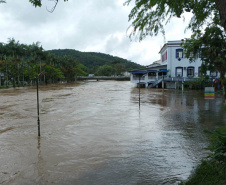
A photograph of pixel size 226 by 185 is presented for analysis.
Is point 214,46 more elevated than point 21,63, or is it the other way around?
point 21,63

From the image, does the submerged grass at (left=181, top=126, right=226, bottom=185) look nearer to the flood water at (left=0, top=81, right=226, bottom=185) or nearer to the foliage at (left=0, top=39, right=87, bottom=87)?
the flood water at (left=0, top=81, right=226, bottom=185)

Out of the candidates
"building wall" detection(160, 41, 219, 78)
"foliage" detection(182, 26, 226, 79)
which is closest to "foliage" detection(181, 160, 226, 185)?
"foliage" detection(182, 26, 226, 79)

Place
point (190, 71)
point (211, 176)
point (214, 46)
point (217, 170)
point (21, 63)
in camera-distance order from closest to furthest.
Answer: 1. point (211, 176)
2. point (217, 170)
3. point (214, 46)
4. point (190, 71)
5. point (21, 63)

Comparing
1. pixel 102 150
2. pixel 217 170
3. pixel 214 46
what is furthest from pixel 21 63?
pixel 217 170

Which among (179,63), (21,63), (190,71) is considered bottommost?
(190,71)

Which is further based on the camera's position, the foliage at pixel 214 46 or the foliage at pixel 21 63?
the foliage at pixel 21 63

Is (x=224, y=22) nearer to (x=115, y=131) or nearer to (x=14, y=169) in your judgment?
(x=14, y=169)

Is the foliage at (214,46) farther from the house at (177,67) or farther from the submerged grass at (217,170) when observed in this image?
the house at (177,67)

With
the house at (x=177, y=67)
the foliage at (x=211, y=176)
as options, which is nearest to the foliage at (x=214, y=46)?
the foliage at (x=211, y=176)

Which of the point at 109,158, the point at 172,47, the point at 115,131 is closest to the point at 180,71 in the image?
the point at 172,47

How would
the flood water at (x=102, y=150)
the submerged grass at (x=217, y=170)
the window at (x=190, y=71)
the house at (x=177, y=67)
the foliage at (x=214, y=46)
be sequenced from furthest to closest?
Result: the window at (x=190, y=71), the house at (x=177, y=67), the foliage at (x=214, y=46), the flood water at (x=102, y=150), the submerged grass at (x=217, y=170)

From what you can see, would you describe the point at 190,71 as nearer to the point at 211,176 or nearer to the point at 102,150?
the point at 102,150

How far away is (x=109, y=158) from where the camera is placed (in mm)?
7059

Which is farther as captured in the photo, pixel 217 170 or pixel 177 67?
pixel 177 67
